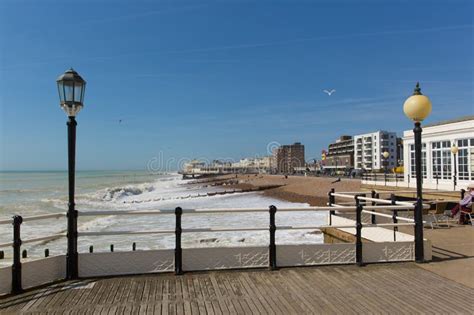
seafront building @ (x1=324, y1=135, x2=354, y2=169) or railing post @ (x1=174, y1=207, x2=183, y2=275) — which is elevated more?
seafront building @ (x1=324, y1=135, x2=354, y2=169)

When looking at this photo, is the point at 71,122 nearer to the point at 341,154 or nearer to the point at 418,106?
the point at 418,106

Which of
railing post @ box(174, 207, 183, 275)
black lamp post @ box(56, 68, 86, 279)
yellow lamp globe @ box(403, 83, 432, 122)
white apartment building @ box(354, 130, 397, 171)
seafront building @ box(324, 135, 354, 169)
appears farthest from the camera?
seafront building @ box(324, 135, 354, 169)

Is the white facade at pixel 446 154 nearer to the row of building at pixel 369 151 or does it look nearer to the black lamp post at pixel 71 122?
the black lamp post at pixel 71 122

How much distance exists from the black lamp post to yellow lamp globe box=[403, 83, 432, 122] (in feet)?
19.4

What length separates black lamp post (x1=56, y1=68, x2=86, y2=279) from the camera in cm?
564

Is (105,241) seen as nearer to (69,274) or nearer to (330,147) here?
(69,274)

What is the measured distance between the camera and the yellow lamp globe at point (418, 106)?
6812mm

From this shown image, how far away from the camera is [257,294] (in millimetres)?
4926

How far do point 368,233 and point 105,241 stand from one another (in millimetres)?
12642

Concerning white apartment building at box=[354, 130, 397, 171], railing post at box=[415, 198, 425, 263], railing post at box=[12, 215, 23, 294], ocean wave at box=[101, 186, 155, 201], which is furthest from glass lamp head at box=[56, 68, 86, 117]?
white apartment building at box=[354, 130, 397, 171]

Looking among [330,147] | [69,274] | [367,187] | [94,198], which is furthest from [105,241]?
[330,147]

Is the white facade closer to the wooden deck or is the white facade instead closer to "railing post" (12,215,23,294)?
the wooden deck

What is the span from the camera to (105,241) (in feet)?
55.4

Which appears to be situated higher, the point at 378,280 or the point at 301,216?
the point at 378,280
